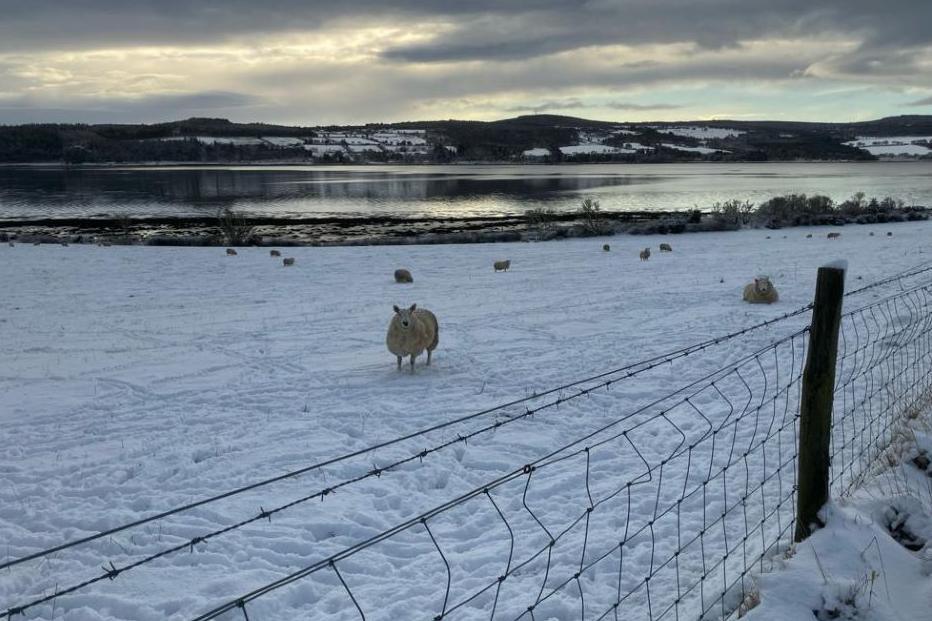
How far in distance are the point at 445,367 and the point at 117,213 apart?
178 feet

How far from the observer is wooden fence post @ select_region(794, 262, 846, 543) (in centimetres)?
421

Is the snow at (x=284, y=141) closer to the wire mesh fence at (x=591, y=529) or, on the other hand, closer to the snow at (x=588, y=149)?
the snow at (x=588, y=149)

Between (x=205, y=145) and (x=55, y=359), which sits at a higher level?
(x=205, y=145)

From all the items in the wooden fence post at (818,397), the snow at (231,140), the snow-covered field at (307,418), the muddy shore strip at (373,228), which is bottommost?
the snow-covered field at (307,418)

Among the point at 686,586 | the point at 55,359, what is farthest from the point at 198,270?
the point at 686,586

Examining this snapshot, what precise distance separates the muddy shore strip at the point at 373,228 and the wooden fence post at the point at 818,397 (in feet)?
103

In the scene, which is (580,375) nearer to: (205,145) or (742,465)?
(742,465)

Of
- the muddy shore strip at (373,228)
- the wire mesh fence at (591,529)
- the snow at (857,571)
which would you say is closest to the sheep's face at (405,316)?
the wire mesh fence at (591,529)

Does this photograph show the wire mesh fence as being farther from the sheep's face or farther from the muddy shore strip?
the muddy shore strip

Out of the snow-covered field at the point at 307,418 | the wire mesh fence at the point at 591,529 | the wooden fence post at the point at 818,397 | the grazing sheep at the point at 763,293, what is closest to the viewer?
the wooden fence post at the point at 818,397

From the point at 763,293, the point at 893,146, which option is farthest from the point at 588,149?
the point at 763,293

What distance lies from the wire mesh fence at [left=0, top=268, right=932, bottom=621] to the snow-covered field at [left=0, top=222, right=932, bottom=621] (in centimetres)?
4

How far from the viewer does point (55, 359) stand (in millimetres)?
12320

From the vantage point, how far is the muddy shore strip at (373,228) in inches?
1442
